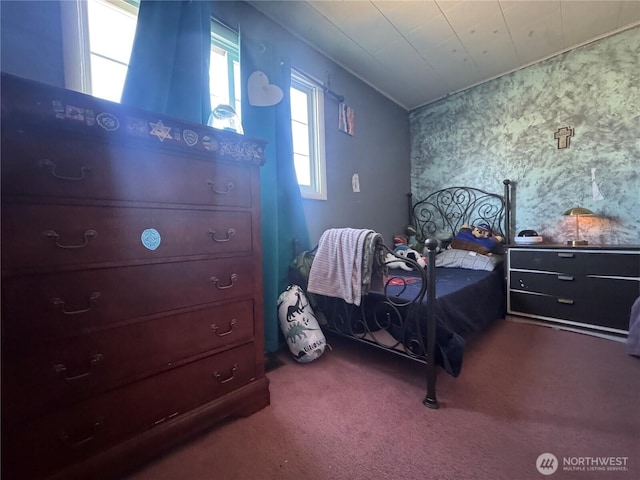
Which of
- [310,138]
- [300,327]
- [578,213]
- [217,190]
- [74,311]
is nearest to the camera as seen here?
[74,311]

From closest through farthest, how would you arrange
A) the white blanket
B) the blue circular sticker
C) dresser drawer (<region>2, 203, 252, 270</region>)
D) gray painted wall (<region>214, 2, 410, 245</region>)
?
dresser drawer (<region>2, 203, 252, 270</region>)
the blue circular sticker
the white blanket
gray painted wall (<region>214, 2, 410, 245</region>)

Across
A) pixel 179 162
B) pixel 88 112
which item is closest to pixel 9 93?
pixel 88 112

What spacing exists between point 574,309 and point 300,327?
2.22 meters

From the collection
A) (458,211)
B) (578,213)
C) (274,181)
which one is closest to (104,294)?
(274,181)

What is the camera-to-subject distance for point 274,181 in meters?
1.84

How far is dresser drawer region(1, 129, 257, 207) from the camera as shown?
0.72 metres

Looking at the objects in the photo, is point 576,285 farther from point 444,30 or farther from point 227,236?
point 227,236

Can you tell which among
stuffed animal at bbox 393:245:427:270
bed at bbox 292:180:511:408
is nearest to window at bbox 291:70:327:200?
bed at bbox 292:180:511:408

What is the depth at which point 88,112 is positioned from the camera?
2.61 feet

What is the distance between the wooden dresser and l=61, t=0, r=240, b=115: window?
71cm

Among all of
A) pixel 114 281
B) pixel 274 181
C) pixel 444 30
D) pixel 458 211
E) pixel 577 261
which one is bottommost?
pixel 577 261

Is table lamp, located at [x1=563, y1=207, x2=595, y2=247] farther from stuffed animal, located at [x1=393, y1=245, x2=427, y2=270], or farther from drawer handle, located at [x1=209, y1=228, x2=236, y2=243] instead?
drawer handle, located at [x1=209, y1=228, x2=236, y2=243]

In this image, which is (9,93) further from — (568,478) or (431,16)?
(431,16)

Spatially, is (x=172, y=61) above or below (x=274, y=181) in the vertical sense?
above
